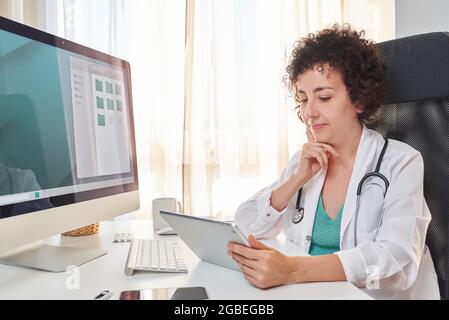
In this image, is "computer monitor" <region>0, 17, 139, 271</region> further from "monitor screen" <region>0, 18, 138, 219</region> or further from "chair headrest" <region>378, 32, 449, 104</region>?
"chair headrest" <region>378, 32, 449, 104</region>

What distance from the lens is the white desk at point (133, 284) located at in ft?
2.03

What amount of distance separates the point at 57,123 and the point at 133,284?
36cm

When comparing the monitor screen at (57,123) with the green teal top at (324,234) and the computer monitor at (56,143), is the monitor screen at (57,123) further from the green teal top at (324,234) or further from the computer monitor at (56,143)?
the green teal top at (324,234)

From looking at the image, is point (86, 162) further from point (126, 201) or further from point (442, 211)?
point (442, 211)

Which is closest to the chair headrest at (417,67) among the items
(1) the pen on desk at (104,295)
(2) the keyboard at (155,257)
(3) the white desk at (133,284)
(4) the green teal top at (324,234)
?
(4) the green teal top at (324,234)

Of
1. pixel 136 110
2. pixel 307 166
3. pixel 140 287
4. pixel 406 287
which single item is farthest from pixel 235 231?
pixel 136 110

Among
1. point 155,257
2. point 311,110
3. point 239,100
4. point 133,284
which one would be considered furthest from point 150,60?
point 133,284

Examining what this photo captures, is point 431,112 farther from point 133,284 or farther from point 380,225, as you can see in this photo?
point 133,284

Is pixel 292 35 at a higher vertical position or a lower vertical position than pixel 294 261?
higher

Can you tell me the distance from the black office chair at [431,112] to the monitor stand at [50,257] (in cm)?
77

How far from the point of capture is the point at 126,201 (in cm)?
104

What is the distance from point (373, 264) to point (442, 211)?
28 centimetres

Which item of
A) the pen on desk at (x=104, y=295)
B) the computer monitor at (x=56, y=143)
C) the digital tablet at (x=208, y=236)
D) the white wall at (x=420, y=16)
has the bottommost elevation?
the pen on desk at (x=104, y=295)

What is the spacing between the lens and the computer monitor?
68 cm
